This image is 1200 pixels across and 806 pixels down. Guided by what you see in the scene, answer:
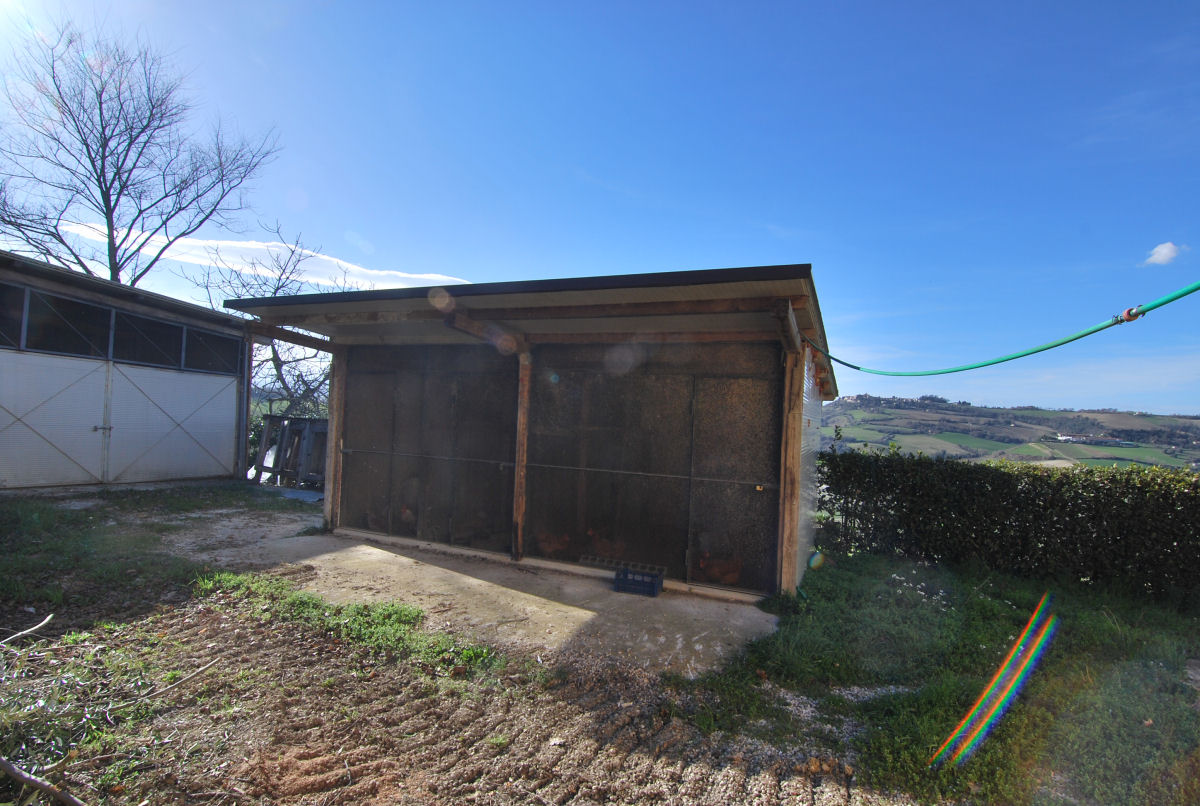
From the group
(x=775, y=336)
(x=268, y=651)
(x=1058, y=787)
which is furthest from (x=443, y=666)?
(x=775, y=336)

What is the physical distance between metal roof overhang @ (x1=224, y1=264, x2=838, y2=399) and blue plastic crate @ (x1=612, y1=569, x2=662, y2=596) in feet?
7.07

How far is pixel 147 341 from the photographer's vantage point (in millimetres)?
10094

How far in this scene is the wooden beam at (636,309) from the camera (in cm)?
381

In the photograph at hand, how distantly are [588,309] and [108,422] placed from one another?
33.0ft

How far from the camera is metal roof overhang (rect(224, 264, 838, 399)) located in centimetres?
368

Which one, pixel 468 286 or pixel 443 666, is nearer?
pixel 443 666

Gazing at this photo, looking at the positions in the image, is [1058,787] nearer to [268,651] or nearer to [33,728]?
[268,651]

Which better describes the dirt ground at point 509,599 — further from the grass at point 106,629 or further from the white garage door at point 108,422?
the white garage door at point 108,422

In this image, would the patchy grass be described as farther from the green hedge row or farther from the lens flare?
the lens flare

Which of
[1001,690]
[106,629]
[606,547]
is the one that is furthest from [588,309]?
[106,629]

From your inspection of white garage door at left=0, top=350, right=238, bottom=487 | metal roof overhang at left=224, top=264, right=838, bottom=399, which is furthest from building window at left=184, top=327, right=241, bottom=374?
metal roof overhang at left=224, top=264, right=838, bottom=399

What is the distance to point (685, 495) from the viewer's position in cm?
491

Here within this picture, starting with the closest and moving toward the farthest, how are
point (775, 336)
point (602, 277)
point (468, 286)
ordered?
point (602, 277) → point (468, 286) → point (775, 336)

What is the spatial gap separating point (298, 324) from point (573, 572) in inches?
151
